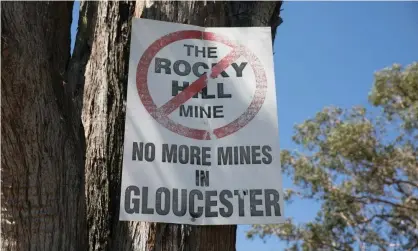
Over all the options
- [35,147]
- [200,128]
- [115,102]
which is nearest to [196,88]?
[200,128]

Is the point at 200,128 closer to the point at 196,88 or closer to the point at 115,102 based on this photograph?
the point at 196,88

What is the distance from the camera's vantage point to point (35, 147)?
1.73 metres

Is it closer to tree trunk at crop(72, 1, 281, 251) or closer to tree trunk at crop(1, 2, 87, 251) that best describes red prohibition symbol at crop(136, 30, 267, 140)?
tree trunk at crop(72, 1, 281, 251)

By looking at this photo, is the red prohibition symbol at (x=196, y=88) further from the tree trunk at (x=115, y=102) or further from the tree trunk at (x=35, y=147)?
the tree trunk at (x=35, y=147)

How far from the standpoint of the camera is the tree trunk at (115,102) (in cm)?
184

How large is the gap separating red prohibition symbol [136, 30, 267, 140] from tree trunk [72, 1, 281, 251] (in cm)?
10

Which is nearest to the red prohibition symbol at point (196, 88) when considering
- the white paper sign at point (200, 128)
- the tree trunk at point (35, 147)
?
the white paper sign at point (200, 128)

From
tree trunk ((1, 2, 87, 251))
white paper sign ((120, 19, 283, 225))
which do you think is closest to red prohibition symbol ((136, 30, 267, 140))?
white paper sign ((120, 19, 283, 225))

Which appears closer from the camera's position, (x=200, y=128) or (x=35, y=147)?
(x=35, y=147)

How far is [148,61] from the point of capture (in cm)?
206

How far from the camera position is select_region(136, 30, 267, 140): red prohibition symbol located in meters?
1.97

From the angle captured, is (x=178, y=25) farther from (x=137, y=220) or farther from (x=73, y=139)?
(x=137, y=220)

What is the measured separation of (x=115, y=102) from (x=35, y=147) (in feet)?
1.41

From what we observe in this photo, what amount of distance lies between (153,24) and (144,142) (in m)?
0.50
